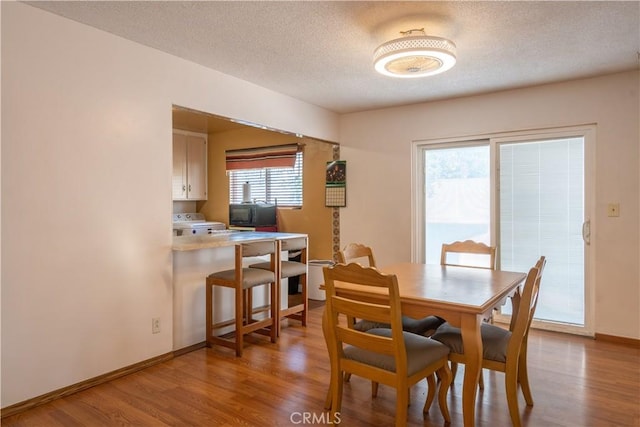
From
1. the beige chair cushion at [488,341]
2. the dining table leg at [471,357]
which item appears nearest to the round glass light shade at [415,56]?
the dining table leg at [471,357]

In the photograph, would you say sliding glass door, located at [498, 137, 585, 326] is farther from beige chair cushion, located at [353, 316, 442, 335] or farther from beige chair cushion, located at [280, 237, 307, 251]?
beige chair cushion, located at [280, 237, 307, 251]

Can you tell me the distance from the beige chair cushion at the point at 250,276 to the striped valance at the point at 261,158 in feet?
7.61

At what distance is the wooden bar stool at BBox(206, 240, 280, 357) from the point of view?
10.5 ft

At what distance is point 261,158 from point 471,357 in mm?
4238

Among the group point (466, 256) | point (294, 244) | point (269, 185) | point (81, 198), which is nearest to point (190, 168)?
point (269, 185)

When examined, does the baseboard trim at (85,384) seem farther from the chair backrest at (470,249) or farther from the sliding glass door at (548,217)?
the sliding glass door at (548,217)

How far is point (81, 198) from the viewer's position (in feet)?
8.43

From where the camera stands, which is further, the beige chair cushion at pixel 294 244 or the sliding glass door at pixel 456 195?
the sliding glass door at pixel 456 195

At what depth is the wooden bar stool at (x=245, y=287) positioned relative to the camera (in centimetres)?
320

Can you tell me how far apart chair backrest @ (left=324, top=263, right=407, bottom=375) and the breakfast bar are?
1.42 metres

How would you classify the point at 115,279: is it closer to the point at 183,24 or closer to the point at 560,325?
the point at 183,24

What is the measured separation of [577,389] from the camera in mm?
2604
